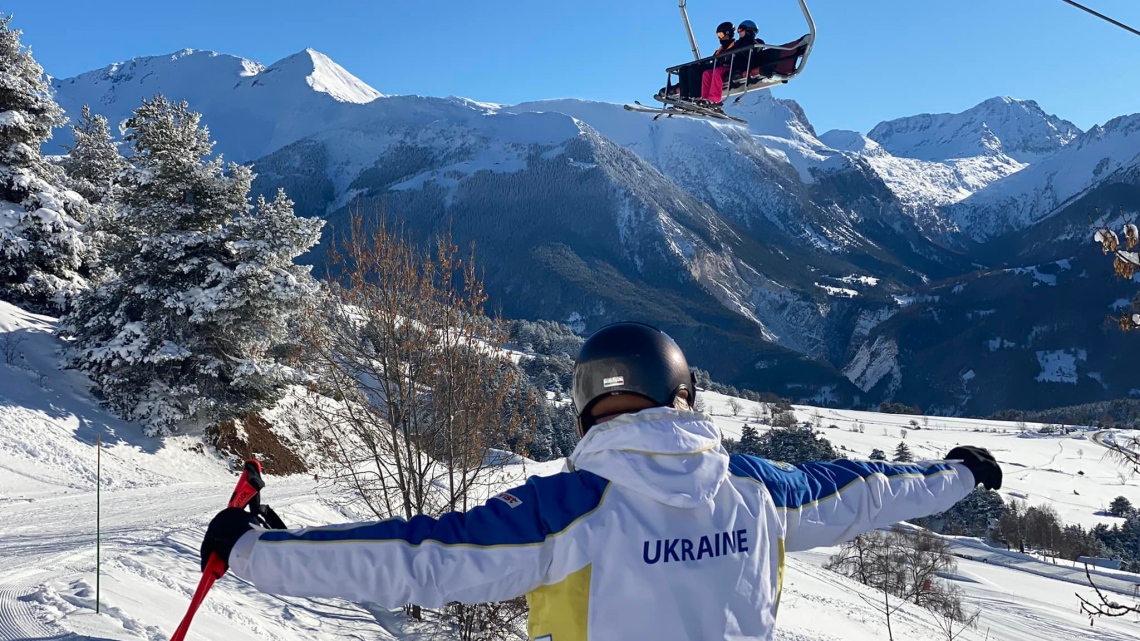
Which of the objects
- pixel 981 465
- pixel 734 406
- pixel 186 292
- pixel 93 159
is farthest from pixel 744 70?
pixel 734 406

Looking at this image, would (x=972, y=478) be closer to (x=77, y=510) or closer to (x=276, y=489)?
(x=77, y=510)

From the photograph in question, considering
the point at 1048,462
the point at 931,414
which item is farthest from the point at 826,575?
the point at 931,414

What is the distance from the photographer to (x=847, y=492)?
7.73ft

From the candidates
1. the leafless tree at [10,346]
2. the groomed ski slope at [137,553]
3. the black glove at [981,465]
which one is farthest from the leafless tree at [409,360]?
the leafless tree at [10,346]

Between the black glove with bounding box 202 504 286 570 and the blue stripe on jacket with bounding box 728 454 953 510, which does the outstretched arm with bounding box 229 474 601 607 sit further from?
the blue stripe on jacket with bounding box 728 454 953 510

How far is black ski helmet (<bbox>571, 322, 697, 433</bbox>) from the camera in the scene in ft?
6.86

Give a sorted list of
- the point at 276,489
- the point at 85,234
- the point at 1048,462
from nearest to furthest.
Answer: the point at 276,489, the point at 85,234, the point at 1048,462

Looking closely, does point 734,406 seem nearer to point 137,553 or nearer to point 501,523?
point 137,553

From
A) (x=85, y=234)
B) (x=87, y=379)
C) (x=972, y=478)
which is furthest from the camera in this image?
(x=85, y=234)

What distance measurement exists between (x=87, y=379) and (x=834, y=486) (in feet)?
68.8

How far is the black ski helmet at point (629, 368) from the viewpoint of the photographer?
6.86 ft

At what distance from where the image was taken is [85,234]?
846 inches

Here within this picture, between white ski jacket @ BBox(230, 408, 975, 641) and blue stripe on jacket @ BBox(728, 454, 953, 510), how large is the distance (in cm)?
15

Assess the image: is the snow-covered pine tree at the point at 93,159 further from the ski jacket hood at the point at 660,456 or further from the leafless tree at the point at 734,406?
the leafless tree at the point at 734,406
